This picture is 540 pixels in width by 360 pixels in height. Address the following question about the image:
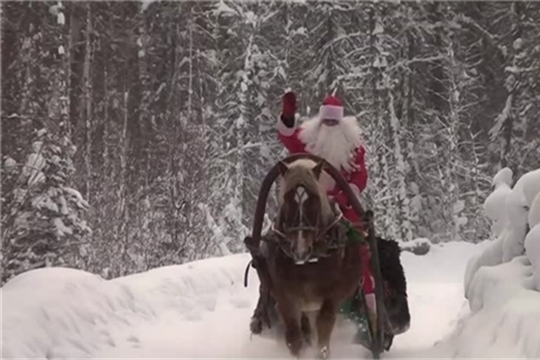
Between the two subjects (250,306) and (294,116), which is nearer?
(294,116)

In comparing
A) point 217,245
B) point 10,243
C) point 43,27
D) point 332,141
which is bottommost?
point 217,245

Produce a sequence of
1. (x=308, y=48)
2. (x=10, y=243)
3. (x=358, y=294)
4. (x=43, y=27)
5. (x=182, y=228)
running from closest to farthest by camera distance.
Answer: (x=358, y=294) → (x=10, y=243) → (x=182, y=228) → (x=43, y=27) → (x=308, y=48)

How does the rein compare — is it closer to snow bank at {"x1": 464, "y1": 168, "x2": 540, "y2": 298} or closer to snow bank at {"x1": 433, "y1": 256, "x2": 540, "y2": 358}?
snow bank at {"x1": 433, "y1": 256, "x2": 540, "y2": 358}

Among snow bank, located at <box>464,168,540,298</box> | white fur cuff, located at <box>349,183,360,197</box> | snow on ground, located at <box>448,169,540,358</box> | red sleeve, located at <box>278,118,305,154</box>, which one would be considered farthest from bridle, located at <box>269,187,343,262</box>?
snow bank, located at <box>464,168,540,298</box>

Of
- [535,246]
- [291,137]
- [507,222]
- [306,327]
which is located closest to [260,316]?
[306,327]

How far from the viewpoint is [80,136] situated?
2659cm

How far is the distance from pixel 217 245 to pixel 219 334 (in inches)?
431

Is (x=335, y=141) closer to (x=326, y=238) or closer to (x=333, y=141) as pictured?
(x=333, y=141)

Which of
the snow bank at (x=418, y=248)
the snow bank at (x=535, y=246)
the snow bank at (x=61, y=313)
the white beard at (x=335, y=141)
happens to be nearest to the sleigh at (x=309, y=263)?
the white beard at (x=335, y=141)

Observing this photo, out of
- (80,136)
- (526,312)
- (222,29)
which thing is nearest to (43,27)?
(80,136)

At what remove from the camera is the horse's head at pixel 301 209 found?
610cm

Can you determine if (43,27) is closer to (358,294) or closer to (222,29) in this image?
(222,29)

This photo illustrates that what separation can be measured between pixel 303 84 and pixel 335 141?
21865 mm

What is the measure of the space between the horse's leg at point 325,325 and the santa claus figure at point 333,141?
100 centimetres
